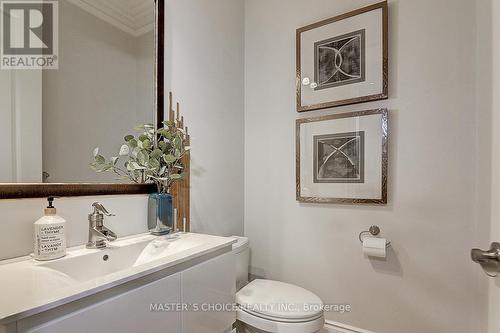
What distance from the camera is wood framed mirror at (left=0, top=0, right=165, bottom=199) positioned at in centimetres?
85

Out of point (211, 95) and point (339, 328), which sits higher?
point (211, 95)

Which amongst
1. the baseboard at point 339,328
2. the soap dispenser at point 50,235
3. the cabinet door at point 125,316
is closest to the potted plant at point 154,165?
the soap dispenser at point 50,235

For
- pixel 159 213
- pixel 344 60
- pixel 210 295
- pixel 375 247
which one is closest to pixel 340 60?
pixel 344 60

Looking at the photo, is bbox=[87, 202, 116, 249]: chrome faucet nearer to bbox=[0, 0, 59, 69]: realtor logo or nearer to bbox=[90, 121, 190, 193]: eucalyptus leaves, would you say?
bbox=[90, 121, 190, 193]: eucalyptus leaves

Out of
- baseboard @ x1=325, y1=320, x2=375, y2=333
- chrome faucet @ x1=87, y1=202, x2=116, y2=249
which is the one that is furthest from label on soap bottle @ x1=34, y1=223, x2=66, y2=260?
baseboard @ x1=325, y1=320, x2=375, y2=333

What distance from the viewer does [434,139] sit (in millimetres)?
1370

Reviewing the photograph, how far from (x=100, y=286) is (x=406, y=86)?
65.3 inches

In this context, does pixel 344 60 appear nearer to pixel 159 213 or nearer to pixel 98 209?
pixel 159 213

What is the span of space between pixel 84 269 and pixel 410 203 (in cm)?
156

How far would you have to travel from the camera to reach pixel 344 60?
1.62 metres

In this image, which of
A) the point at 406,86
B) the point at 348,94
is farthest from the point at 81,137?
the point at 406,86

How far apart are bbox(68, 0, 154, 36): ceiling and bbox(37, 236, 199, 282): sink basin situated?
3.17 feet

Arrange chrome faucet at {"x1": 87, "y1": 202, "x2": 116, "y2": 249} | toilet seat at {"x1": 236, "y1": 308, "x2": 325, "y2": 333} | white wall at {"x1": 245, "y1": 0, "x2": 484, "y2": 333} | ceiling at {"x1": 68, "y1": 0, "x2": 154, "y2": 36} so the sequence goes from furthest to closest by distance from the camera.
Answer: white wall at {"x1": 245, "y1": 0, "x2": 484, "y2": 333}
toilet seat at {"x1": 236, "y1": 308, "x2": 325, "y2": 333}
ceiling at {"x1": 68, "y1": 0, "x2": 154, "y2": 36}
chrome faucet at {"x1": 87, "y1": 202, "x2": 116, "y2": 249}

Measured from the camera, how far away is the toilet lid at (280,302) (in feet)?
4.03
